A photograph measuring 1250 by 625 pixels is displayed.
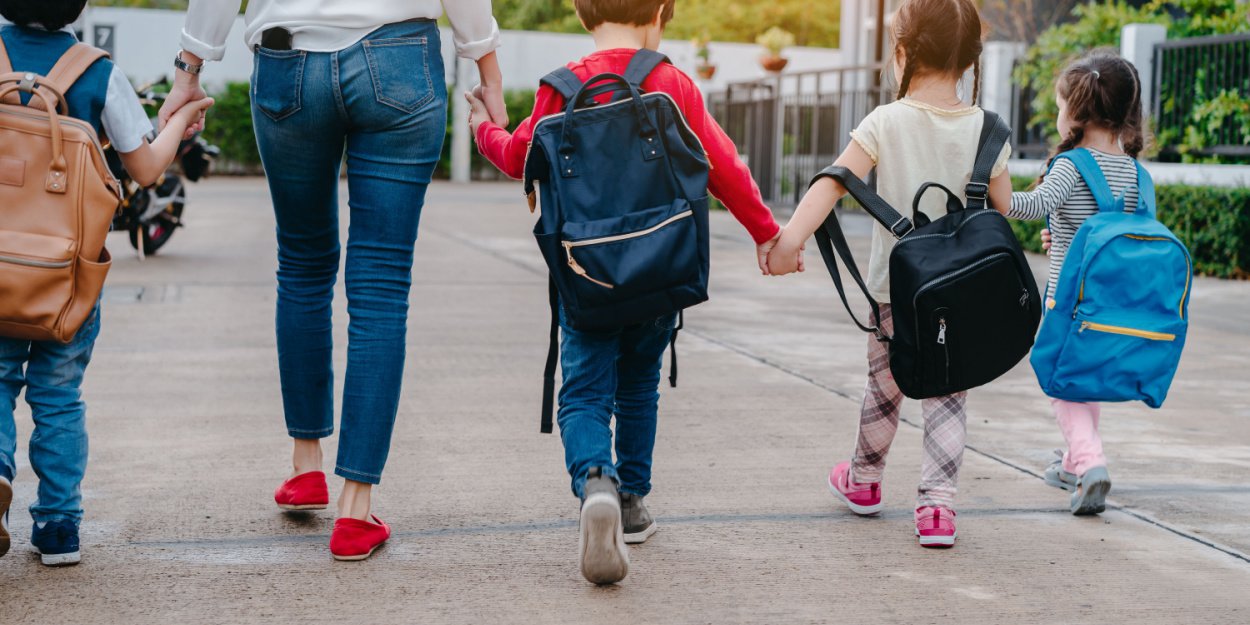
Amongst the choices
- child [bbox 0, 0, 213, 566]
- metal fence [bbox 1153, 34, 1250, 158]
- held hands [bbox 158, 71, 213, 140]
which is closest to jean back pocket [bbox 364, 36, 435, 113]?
held hands [bbox 158, 71, 213, 140]

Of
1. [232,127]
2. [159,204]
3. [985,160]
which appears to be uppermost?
[985,160]

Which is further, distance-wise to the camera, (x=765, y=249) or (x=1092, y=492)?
(x=1092, y=492)

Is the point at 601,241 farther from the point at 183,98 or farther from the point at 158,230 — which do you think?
the point at 158,230

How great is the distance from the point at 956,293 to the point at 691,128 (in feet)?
2.45

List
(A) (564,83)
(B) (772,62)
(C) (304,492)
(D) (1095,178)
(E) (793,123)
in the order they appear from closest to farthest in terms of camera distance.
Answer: (A) (564,83)
(C) (304,492)
(D) (1095,178)
(E) (793,123)
(B) (772,62)

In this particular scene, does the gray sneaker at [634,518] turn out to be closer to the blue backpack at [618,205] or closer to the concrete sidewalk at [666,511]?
the concrete sidewalk at [666,511]

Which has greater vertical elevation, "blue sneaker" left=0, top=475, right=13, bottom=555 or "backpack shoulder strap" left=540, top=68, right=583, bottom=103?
"backpack shoulder strap" left=540, top=68, right=583, bottom=103

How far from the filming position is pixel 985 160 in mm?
3428

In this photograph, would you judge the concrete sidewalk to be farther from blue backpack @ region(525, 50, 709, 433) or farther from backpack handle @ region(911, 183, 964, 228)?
backpack handle @ region(911, 183, 964, 228)

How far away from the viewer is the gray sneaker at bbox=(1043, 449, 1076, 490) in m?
4.06

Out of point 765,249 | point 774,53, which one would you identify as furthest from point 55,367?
point 774,53

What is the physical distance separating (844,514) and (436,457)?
1345 mm

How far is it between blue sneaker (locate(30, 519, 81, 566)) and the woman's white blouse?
1128mm

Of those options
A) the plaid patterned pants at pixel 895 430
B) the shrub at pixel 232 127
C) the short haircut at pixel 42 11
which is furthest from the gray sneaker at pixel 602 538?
the shrub at pixel 232 127
